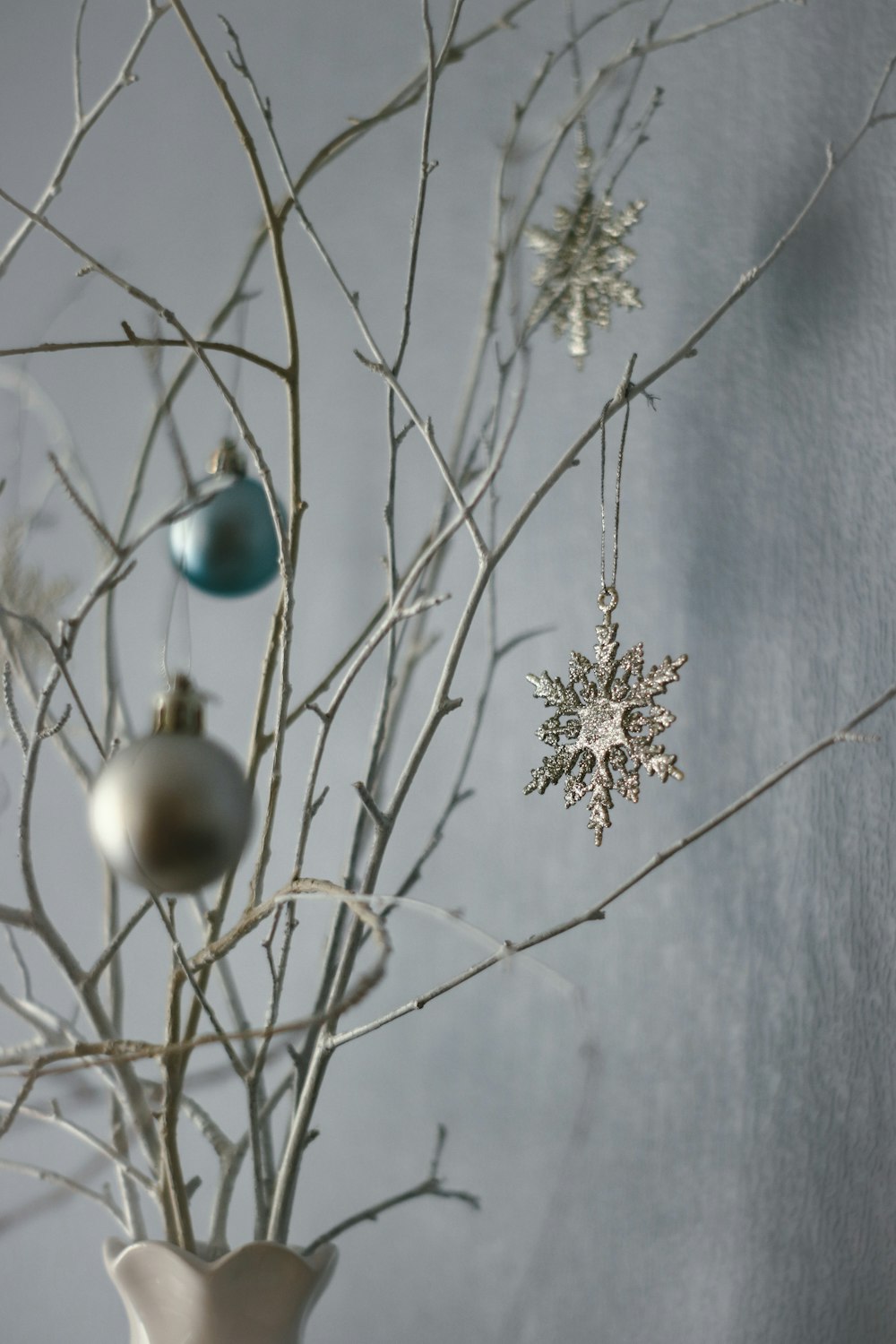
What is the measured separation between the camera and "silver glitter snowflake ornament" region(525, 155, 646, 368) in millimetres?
840

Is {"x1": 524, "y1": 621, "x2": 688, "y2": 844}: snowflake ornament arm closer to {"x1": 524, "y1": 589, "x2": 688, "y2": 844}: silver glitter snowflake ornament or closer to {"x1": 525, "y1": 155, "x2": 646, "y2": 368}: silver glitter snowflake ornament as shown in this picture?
{"x1": 524, "y1": 589, "x2": 688, "y2": 844}: silver glitter snowflake ornament

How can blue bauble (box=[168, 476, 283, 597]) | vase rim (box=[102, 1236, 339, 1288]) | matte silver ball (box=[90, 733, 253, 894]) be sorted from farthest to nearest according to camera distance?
blue bauble (box=[168, 476, 283, 597]) → vase rim (box=[102, 1236, 339, 1288]) → matte silver ball (box=[90, 733, 253, 894])

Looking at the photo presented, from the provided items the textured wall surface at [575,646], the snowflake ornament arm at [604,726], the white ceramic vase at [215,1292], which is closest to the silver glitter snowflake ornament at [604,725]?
the snowflake ornament arm at [604,726]

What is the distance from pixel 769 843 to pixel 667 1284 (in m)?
0.33

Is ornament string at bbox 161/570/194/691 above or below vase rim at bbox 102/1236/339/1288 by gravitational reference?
above

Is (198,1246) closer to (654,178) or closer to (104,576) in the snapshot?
(104,576)

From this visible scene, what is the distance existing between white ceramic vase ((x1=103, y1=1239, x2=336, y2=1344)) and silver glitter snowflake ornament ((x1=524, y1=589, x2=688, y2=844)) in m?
0.30

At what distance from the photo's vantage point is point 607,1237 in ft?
3.02

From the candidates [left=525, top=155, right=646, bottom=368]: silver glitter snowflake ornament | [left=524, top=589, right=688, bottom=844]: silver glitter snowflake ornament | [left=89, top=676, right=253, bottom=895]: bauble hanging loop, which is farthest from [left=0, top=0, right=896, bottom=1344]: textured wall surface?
[left=89, top=676, right=253, bottom=895]: bauble hanging loop

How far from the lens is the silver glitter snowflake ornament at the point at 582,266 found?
33.1 inches

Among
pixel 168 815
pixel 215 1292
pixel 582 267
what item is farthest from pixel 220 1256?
pixel 582 267

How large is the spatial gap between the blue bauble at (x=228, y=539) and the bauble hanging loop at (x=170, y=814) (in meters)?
0.23

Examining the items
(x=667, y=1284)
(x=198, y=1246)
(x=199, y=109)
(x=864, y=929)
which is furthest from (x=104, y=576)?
(x=199, y=109)

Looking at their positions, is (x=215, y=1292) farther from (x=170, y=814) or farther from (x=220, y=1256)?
(x=170, y=814)
